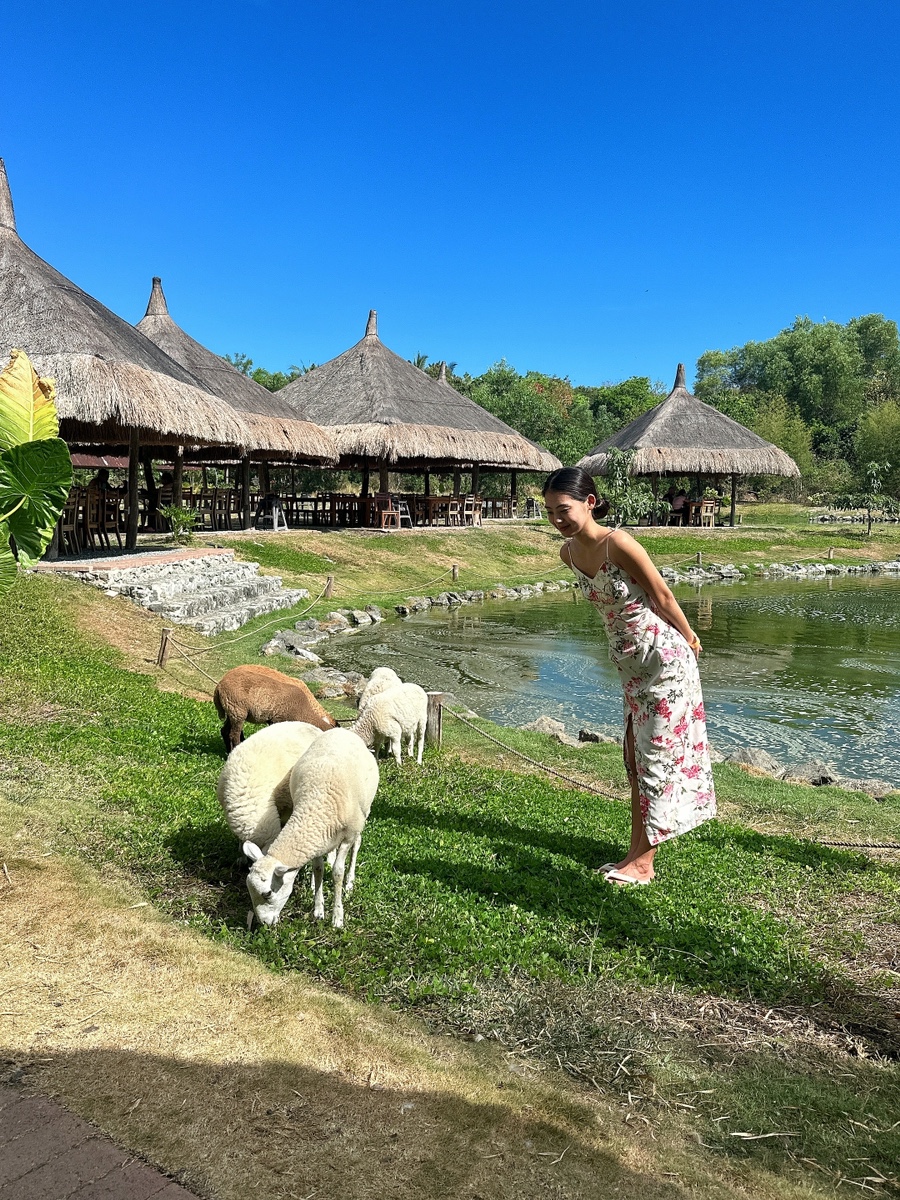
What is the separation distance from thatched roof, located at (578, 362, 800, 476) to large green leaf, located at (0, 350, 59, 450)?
29.9 meters

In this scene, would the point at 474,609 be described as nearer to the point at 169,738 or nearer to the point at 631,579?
the point at 169,738

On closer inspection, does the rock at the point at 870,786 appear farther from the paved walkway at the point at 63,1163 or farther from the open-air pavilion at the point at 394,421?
the open-air pavilion at the point at 394,421

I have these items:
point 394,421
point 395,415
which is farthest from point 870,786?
point 395,415

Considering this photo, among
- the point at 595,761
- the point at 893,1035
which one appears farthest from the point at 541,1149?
the point at 595,761

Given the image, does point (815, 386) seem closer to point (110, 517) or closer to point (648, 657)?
point (110, 517)

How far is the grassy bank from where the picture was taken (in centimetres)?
263

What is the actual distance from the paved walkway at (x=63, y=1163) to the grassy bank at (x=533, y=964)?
104 mm

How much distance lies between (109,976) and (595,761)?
474cm

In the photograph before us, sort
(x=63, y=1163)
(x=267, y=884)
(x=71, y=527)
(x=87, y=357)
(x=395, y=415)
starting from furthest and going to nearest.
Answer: (x=395, y=415) → (x=71, y=527) → (x=87, y=357) → (x=267, y=884) → (x=63, y=1163)

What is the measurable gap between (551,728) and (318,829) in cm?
531

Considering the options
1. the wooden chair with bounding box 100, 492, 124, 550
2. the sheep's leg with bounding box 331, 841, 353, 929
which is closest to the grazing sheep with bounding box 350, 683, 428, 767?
the sheep's leg with bounding box 331, 841, 353, 929

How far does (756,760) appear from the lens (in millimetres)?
7816

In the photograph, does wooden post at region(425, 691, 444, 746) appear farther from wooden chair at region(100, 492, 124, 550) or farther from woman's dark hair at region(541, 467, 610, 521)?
wooden chair at region(100, 492, 124, 550)

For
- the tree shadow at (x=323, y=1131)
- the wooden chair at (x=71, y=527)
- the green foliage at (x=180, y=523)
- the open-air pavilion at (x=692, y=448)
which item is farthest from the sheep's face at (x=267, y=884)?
the open-air pavilion at (x=692, y=448)
